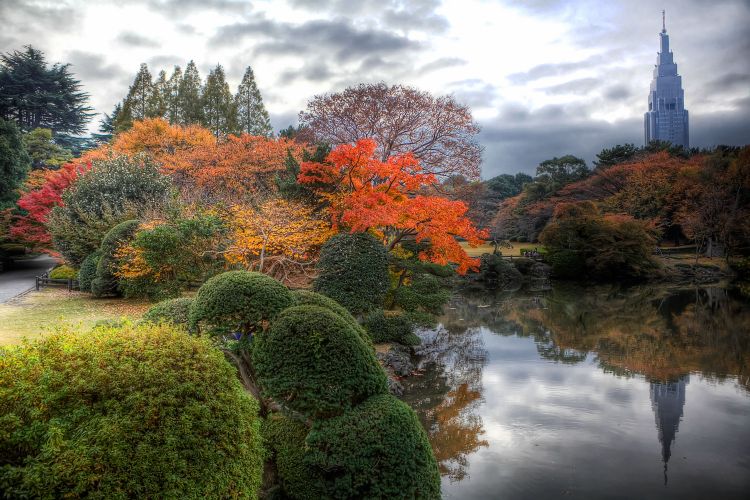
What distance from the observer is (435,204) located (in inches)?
499

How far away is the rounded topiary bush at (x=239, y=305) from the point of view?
5.39 metres

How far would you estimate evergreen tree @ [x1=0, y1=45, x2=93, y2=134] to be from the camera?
40062 mm

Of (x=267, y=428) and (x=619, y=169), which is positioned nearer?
(x=267, y=428)

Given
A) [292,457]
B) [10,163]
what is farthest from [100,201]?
[292,457]

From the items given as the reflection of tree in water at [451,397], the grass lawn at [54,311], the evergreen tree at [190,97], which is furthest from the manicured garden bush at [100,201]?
the evergreen tree at [190,97]

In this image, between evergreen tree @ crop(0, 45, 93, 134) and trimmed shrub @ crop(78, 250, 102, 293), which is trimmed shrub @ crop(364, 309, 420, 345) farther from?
evergreen tree @ crop(0, 45, 93, 134)

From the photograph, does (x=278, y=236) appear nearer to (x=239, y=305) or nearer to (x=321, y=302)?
(x=321, y=302)

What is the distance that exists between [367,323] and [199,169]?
14204 mm

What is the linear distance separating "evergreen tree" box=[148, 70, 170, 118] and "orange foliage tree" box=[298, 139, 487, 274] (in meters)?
25.1

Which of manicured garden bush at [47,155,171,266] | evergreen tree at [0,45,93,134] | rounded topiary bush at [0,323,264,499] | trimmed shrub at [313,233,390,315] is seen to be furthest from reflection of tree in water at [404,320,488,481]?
evergreen tree at [0,45,93,134]

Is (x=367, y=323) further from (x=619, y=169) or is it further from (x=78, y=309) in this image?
(x=619, y=169)

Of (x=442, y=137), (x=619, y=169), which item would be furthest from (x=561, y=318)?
(x=619, y=169)

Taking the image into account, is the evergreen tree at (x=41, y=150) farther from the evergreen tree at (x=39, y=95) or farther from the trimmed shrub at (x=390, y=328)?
the trimmed shrub at (x=390, y=328)

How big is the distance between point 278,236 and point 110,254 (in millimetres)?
6473
